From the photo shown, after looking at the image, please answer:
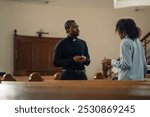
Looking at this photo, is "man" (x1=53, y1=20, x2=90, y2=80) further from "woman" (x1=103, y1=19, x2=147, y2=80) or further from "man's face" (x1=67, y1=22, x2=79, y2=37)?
"woman" (x1=103, y1=19, x2=147, y2=80)

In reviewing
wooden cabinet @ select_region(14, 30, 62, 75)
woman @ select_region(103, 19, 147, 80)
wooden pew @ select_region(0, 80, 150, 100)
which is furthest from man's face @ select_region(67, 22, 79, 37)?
wooden cabinet @ select_region(14, 30, 62, 75)

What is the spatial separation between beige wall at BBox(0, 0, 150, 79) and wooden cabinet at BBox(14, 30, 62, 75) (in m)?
0.20

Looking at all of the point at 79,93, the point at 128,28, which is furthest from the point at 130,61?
the point at 79,93

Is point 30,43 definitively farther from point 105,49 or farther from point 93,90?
point 93,90

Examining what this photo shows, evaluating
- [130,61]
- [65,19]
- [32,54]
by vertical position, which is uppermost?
[65,19]

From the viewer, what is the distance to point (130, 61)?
2203 millimetres

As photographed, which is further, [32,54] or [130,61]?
[32,54]

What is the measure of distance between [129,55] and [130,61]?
0.05m

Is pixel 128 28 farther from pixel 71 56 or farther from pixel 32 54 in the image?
pixel 32 54

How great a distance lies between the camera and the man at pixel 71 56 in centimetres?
259

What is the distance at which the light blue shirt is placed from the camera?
2186mm

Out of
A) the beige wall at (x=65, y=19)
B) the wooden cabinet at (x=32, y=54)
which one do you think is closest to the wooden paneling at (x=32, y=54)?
the wooden cabinet at (x=32, y=54)

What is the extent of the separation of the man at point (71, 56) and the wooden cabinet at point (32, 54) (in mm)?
6098

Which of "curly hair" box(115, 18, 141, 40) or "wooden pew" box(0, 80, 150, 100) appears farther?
"curly hair" box(115, 18, 141, 40)
